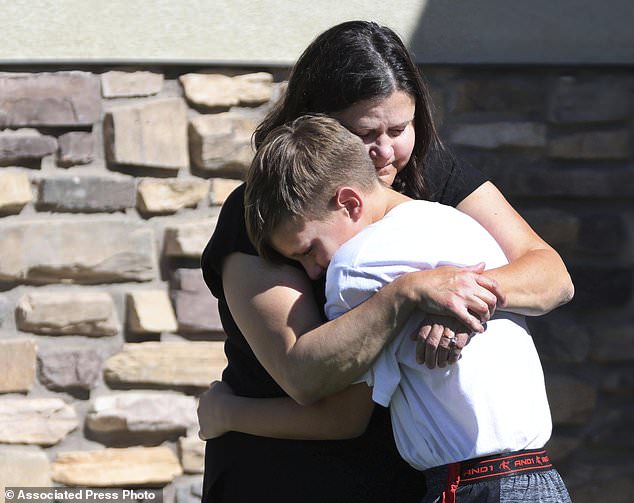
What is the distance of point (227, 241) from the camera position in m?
1.98

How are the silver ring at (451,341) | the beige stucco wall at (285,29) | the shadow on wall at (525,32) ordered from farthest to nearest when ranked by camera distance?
1. the shadow on wall at (525,32)
2. the beige stucco wall at (285,29)
3. the silver ring at (451,341)

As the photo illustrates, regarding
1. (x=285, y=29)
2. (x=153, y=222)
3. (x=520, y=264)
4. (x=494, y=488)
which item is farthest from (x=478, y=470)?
(x=285, y=29)

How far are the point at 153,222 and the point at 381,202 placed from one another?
1.68 m

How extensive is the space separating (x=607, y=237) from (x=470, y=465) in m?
2.04

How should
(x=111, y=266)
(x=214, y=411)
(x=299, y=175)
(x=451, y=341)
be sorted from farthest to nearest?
(x=111, y=266) < (x=214, y=411) < (x=299, y=175) < (x=451, y=341)

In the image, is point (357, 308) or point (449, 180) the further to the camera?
point (449, 180)

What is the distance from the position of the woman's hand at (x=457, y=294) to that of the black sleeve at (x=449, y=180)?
0.47m

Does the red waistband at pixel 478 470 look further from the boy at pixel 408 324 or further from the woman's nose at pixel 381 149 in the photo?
the woman's nose at pixel 381 149

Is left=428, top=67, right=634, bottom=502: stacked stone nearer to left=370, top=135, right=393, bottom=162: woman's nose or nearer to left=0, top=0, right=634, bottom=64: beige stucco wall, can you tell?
left=0, top=0, right=634, bottom=64: beige stucco wall

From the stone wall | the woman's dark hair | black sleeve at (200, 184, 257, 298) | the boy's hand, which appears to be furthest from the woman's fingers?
the stone wall

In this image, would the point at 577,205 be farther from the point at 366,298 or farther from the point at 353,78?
the point at 366,298

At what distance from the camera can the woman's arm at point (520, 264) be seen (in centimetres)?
186

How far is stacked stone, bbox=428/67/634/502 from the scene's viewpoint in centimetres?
352

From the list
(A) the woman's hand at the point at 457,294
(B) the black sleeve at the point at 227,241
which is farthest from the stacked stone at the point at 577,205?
(A) the woman's hand at the point at 457,294
